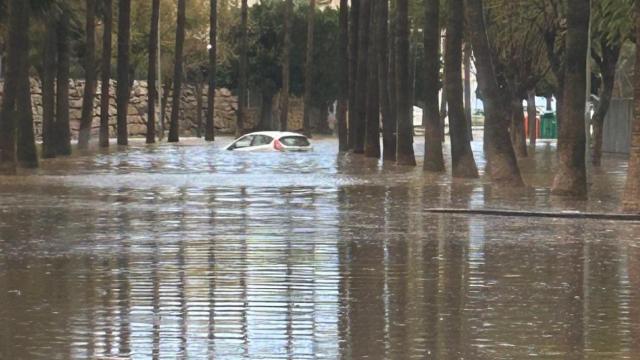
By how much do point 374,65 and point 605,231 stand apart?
2719 centimetres

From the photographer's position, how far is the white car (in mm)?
50062

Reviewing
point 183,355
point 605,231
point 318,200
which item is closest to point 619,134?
point 318,200

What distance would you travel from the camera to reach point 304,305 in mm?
11078

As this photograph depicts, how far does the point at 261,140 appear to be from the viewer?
167ft

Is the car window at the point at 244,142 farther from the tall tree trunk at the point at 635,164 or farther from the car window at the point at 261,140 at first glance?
the tall tree trunk at the point at 635,164

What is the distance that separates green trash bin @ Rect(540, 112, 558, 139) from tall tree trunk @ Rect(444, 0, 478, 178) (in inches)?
2279

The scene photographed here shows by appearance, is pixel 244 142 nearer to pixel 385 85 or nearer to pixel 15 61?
pixel 385 85

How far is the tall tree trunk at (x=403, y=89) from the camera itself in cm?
3684

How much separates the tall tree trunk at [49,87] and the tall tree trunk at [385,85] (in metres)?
10.8

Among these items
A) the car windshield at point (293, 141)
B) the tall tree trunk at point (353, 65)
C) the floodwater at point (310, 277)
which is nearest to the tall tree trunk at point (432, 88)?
the floodwater at point (310, 277)

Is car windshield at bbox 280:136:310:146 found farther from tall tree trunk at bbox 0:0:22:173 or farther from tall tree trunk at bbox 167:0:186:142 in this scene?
tall tree trunk at bbox 0:0:22:173

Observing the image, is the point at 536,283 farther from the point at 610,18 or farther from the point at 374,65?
the point at 374,65

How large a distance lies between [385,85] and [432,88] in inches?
342

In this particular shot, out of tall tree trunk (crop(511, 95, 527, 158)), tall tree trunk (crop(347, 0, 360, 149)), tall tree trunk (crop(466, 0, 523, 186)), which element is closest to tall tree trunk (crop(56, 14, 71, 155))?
tall tree trunk (crop(347, 0, 360, 149))
